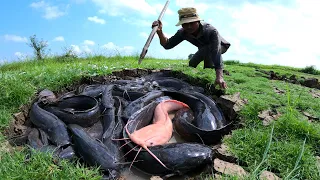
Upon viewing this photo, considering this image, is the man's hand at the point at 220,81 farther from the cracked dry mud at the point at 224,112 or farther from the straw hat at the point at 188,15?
the straw hat at the point at 188,15

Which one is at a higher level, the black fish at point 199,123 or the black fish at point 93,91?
the black fish at point 93,91

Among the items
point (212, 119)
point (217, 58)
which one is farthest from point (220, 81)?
point (212, 119)

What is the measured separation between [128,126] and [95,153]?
747 mm

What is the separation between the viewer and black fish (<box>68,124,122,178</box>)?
4.11 metres

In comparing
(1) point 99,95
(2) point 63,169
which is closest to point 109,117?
(1) point 99,95

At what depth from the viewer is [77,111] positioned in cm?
518

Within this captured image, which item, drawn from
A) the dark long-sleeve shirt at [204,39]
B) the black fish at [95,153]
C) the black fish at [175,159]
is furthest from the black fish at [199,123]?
the dark long-sleeve shirt at [204,39]

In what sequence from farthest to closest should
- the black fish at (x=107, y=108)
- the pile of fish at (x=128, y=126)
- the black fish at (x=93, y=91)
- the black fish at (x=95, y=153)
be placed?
the black fish at (x=93, y=91) → the black fish at (x=107, y=108) → the pile of fish at (x=128, y=126) → the black fish at (x=95, y=153)

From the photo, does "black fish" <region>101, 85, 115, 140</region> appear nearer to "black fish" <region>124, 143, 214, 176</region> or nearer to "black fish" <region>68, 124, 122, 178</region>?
"black fish" <region>68, 124, 122, 178</region>

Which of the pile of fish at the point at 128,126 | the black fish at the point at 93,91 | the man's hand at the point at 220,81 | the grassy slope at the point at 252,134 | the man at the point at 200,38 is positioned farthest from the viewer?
the man at the point at 200,38

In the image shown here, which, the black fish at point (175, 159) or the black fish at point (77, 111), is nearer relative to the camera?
the black fish at point (175, 159)

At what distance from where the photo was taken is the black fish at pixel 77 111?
16.9 feet

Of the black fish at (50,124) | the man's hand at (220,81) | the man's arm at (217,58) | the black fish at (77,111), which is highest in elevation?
the man's arm at (217,58)

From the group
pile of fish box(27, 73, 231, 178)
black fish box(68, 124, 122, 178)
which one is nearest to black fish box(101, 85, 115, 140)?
pile of fish box(27, 73, 231, 178)
